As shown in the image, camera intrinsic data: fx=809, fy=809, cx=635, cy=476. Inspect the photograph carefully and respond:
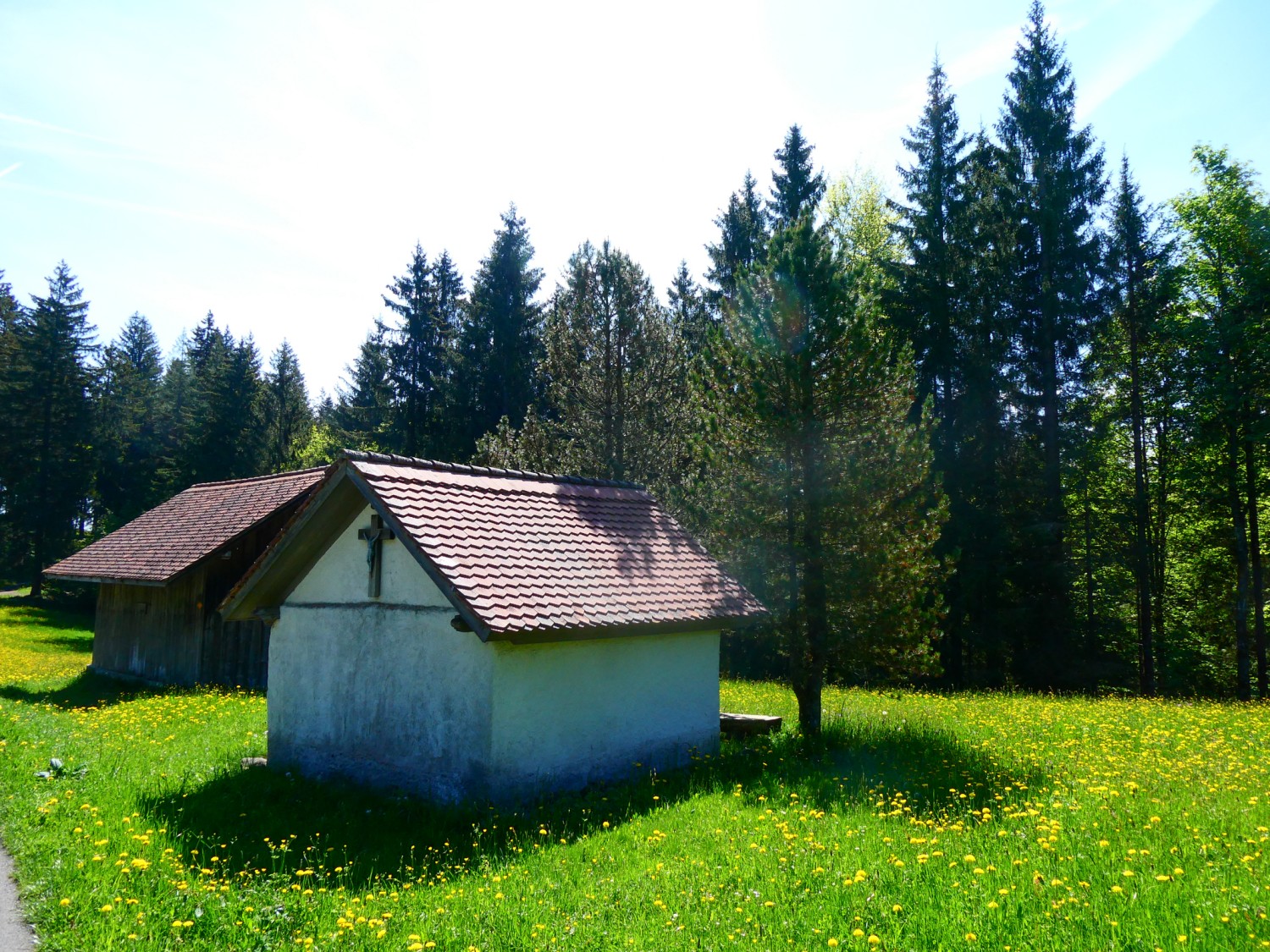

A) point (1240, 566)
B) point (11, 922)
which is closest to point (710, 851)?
point (11, 922)

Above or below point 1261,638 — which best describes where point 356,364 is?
above

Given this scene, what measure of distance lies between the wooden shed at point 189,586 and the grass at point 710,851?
864 centimetres

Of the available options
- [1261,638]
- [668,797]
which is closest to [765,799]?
[668,797]

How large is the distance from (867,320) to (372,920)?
10987mm

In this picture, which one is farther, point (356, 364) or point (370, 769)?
point (356, 364)

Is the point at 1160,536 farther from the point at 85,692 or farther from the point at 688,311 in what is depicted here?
the point at 85,692

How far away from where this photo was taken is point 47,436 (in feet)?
141

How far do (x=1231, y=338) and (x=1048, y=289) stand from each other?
5335 mm

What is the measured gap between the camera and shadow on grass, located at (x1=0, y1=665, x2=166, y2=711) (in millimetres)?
19531

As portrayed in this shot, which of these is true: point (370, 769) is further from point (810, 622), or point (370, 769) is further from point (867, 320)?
point (867, 320)

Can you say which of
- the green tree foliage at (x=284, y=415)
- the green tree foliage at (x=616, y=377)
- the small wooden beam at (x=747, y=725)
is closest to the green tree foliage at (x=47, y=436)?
the green tree foliage at (x=284, y=415)

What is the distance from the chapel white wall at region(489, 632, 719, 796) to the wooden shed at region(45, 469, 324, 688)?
14.1 m

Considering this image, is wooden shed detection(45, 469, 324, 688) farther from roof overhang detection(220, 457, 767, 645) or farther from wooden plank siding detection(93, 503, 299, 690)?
roof overhang detection(220, 457, 767, 645)

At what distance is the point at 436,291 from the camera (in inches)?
1781
